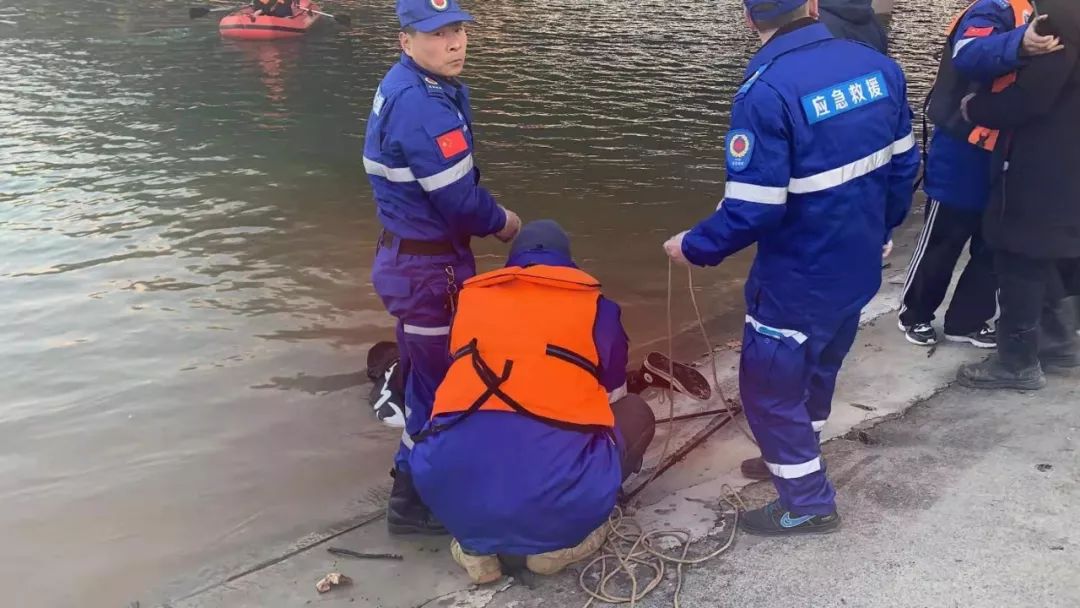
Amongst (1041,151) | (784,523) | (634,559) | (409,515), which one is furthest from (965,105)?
(409,515)

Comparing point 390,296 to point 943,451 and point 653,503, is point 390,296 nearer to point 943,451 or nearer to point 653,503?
point 653,503

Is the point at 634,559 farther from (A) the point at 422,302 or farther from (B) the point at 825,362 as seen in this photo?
(A) the point at 422,302

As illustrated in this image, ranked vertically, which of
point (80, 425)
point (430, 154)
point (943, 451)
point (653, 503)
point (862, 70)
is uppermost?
point (862, 70)

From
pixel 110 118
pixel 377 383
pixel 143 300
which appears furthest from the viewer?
pixel 110 118

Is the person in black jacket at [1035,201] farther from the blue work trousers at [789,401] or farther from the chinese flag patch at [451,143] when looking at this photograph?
the chinese flag patch at [451,143]

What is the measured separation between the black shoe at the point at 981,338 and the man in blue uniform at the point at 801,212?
1.92m

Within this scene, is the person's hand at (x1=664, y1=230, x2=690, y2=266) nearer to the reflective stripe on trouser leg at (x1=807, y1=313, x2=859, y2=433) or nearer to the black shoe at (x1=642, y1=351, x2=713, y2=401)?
the reflective stripe on trouser leg at (x1=807, y1=313, x2=859, y2=433)

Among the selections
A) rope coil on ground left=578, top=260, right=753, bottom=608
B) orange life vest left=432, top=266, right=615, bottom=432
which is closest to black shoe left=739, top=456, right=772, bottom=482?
rope coil on ground left=578, top=260, right=753, bottom=608

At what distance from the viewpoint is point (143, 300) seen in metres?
6.85

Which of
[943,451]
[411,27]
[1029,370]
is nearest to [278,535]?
[411,27]

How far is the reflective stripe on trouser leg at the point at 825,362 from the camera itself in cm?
312

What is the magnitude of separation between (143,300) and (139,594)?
3.63m

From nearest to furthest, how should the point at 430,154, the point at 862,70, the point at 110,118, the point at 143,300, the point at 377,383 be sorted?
the point at 862,70 → the point at 430,154 → the point at 377,383 → the point at 143,300 → the point at 110,118

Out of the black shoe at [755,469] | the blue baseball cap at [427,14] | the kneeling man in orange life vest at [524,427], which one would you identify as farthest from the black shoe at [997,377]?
the blue baseball cap at [427,14]
